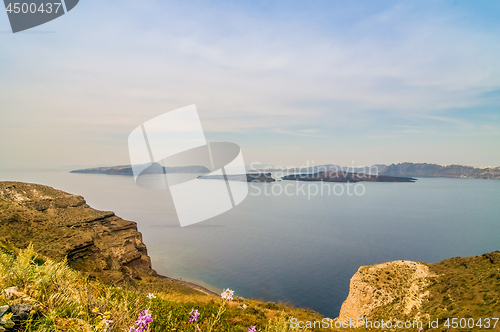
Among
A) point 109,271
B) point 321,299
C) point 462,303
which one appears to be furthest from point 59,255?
point 462,303

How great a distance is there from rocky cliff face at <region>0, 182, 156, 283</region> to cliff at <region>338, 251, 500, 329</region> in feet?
95.4

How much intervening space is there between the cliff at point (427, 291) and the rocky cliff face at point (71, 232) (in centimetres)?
2907

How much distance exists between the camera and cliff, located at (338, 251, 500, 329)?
15586 millimetres

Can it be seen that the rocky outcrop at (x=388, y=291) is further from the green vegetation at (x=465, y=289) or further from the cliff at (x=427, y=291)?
the green vegetation at (x=465, y=289)

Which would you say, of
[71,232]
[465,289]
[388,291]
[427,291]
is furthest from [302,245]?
[71,232]

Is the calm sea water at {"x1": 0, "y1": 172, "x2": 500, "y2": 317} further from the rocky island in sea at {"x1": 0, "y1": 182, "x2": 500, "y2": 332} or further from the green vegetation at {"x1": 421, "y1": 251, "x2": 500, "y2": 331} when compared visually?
the green vegetation at {"x1": 421, "y1": 251, "x2": 500, "y2": 331}

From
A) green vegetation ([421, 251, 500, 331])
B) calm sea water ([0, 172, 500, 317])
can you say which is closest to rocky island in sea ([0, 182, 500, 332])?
green vegetation ([421, 251, 500, 331])

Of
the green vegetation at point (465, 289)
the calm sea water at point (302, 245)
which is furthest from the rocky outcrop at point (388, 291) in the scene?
the calm sea water at point (302, 245)

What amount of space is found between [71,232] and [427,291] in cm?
4432

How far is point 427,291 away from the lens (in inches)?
784

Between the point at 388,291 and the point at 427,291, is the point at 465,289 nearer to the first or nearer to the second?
the point at 427,291

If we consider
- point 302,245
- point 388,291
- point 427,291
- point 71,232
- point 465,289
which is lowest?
point 302,245

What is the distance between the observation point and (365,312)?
21297mm

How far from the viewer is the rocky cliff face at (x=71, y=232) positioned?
28.7m
